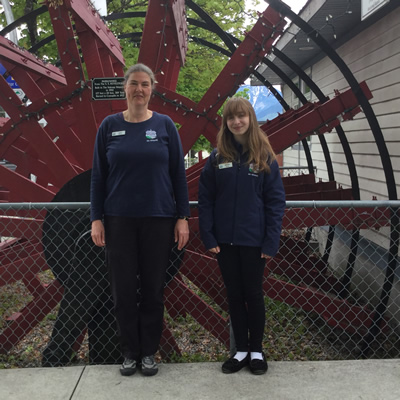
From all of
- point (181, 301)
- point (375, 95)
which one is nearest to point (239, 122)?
point (181, 301)

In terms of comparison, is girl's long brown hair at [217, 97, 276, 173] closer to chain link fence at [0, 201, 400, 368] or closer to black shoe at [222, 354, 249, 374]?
chain link fence at [0, 201, 400, 368]

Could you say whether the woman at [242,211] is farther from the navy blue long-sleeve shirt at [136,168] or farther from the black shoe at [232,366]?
the navy blue long-sleeve shirt at [136,168]

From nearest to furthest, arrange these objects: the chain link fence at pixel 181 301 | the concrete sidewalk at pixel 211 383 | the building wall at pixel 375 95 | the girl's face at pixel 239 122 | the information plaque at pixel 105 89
A: the concrete sidewalk at pixel 211 383
the girl's face at pixel 239 122
the chain link fence at pixel 181 301
the information plaque at pixel 105 89
the building wall at pixel 375 95

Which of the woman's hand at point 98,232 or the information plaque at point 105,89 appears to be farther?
the information plaque at point 105,89

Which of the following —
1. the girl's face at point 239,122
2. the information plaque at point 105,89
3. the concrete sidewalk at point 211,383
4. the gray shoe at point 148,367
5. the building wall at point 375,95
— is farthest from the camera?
the building wall at point 375,95

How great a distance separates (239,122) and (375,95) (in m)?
4.30

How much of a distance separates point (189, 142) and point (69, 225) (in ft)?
5.59

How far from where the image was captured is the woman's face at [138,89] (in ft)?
9.71

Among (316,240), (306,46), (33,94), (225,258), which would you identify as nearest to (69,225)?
(225,258)

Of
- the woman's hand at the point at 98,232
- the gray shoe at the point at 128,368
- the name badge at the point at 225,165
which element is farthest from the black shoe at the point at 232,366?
the name badge at the point at 225,165

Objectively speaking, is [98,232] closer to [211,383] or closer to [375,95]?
[211,383]

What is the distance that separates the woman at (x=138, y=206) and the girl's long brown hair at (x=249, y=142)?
0.30 meters

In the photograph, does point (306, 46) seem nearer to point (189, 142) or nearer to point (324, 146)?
point (324, 146)

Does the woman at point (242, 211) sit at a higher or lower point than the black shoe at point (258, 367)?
higher
